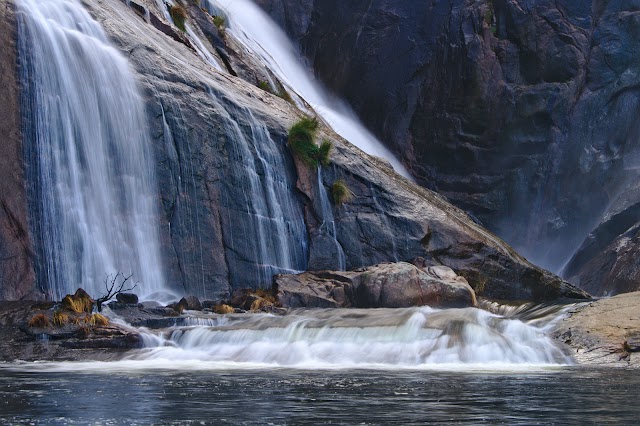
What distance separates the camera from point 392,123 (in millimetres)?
40250

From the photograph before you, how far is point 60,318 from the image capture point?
18016 millimetres

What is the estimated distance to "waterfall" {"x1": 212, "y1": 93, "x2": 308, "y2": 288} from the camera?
24344mm

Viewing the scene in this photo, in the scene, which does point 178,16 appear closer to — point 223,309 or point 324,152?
point 324,152

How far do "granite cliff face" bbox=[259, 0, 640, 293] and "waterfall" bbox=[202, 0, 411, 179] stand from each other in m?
1.35

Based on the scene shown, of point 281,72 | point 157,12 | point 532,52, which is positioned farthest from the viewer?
point 532,52

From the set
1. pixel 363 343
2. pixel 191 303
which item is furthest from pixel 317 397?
pixel 191 303

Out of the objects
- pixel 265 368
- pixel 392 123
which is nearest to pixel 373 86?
pixel 392 123

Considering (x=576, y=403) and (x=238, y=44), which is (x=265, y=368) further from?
(x=238, y=44)

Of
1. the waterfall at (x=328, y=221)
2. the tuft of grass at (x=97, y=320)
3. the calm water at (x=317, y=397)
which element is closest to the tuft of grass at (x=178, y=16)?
the waterfall at (x=328, y=221)

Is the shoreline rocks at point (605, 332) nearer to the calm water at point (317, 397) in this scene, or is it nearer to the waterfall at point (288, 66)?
the calm water at point (317, 397)

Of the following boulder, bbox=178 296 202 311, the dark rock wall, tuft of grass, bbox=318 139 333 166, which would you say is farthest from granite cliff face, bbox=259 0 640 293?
the dark rock wall

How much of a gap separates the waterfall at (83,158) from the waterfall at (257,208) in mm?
2195

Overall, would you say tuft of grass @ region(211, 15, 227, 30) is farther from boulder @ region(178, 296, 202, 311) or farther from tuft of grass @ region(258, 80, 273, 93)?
boulder @ region(178, 296, 202, 311)

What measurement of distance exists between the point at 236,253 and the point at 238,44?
11.8 m
